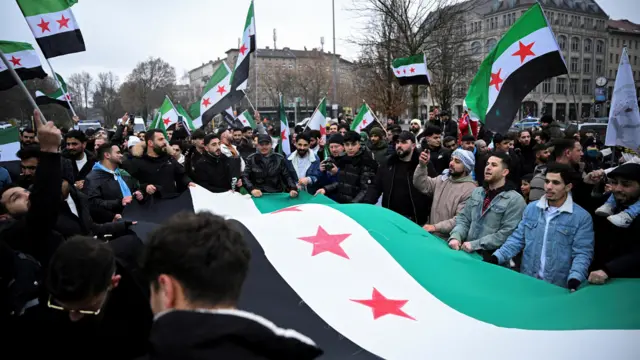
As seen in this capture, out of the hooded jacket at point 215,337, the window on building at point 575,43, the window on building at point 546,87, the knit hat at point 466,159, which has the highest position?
the window on building at point 575,43

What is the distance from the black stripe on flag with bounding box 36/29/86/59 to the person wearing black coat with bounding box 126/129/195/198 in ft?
7.86

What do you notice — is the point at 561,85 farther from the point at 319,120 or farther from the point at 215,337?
the point at 215,337

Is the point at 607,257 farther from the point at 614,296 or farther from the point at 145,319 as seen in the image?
the point at 145,319

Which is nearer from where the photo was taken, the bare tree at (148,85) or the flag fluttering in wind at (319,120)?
the flag fluttering in wind at (319,120)

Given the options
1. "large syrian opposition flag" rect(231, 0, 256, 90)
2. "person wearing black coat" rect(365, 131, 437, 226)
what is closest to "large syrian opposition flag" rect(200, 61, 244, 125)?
"large syrian opposition flag" rect(231, 0, 256, 90)

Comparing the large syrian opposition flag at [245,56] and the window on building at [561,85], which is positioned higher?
the window on building at [561,85]

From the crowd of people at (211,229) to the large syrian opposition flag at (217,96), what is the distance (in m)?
3.30

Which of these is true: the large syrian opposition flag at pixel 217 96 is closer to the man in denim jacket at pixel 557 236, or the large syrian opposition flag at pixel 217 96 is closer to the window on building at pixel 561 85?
the man in denim jacket at pixel 557 236

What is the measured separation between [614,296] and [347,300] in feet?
6.20

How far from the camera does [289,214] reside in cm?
459

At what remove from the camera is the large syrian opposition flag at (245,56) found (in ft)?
36.7

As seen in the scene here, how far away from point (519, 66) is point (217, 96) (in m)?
8.00

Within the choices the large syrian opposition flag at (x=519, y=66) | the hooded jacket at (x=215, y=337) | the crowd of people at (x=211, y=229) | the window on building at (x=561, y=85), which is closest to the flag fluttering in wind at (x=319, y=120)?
the crowd of people at (x=211, y=229)

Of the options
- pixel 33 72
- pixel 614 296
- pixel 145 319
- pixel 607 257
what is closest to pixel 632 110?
pixel 607 257
